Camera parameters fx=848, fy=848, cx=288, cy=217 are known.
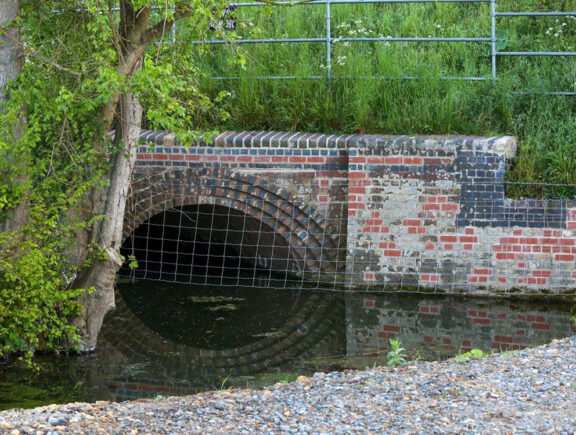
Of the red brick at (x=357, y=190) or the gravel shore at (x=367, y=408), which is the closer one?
the gravel shore at (x=367, y=408)

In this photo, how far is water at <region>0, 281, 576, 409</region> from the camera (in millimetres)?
7141

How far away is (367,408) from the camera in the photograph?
5.24 meters

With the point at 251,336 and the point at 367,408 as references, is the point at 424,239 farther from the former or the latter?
the point at 367,408

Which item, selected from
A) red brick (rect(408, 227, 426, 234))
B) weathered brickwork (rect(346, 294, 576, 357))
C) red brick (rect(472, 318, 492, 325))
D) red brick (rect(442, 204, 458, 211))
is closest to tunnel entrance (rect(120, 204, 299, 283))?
weathered brickwork (rect(346, 294, 576, 357))

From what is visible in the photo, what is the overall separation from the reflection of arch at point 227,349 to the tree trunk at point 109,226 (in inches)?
17.2

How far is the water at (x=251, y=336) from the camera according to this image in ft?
23.4

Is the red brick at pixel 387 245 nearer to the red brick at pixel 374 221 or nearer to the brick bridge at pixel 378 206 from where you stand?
the brick bridge at pixel 378 206

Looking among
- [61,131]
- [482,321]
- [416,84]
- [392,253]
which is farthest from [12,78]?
[482,321]

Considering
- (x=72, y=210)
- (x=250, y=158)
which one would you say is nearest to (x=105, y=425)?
(x=72, y=210)

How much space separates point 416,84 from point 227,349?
4043mm

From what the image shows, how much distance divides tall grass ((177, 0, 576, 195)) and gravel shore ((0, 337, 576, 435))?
3.99m

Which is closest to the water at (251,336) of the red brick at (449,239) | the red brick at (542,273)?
the red brick at (542,273)

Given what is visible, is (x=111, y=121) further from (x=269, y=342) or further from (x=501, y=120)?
(x=501, y=120)

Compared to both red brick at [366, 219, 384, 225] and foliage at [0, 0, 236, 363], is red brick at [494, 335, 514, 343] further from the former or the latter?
foliage at [0, 0, 236, 363]
